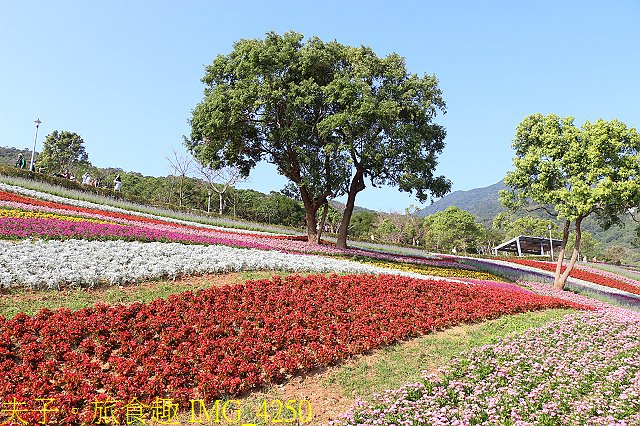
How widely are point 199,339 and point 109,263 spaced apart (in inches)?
200

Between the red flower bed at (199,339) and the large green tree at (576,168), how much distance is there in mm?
9105

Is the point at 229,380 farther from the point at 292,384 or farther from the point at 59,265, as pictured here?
the point at 59,265

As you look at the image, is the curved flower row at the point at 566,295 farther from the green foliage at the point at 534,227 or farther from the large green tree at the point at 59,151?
the large green tree at the point at 59,151

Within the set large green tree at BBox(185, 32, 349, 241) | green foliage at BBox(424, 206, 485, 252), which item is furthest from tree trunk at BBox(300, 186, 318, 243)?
green foliage at BBox(424, 206, 485, 252)

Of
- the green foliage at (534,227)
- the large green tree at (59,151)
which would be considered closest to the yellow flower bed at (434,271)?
the green foliage at (534,227)

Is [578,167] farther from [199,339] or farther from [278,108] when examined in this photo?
[199,339]

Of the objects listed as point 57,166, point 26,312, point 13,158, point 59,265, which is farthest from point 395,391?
point 13,158

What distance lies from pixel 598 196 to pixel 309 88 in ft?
46.5

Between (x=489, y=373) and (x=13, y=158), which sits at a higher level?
(x=13, y=158)

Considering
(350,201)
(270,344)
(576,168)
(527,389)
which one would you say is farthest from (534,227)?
(270,344)

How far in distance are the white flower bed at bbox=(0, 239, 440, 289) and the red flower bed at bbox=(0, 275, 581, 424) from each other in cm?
190

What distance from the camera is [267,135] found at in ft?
83.9

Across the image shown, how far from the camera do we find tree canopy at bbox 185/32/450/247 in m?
22.6

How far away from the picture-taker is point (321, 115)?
24.7m
